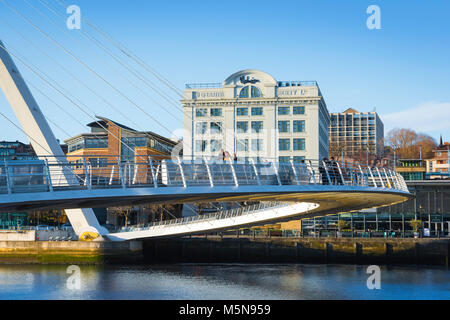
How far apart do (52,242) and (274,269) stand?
14.7 m

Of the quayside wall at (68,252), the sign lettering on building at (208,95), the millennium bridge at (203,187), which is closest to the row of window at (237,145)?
the sign lettering on building at (208,95)

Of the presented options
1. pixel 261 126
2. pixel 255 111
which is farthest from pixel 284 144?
pixel 255 111

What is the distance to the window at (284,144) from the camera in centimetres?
6538

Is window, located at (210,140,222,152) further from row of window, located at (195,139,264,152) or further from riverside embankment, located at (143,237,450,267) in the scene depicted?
riverside embankment, located at (143,237,450,267)

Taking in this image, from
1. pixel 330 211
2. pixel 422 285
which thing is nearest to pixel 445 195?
pixel 330 211

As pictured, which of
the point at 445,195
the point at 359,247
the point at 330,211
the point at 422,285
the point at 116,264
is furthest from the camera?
the point at 445,195

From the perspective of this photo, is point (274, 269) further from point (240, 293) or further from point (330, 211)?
point (240, 293)

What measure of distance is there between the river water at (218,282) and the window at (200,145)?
25.5 metres

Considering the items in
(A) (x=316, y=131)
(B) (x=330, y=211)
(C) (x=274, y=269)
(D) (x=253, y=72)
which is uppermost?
(D) (x=253, y=72)

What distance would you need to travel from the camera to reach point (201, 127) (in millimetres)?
68750

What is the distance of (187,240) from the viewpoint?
49125mm

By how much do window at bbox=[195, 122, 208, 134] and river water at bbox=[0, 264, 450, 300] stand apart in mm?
27647

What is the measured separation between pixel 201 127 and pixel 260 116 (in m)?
6.80

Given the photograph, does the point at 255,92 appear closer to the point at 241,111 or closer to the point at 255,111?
the point at 255,111
